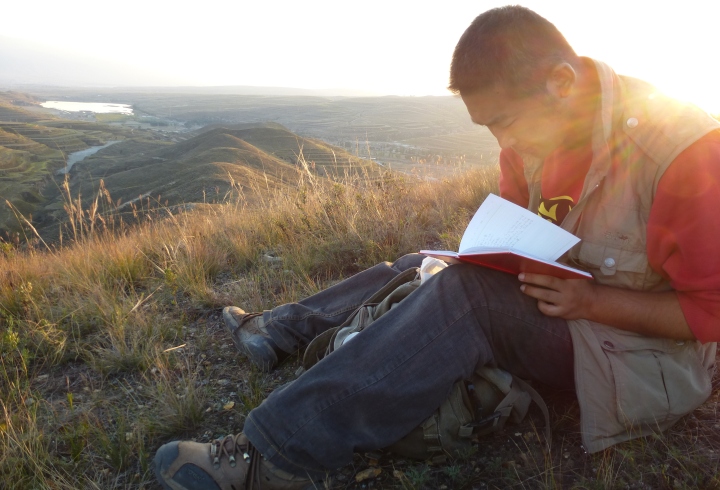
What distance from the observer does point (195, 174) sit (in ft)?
103

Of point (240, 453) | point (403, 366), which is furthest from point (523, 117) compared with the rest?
point (240, 453)

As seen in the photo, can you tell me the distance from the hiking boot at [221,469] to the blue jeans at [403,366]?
46 millimetres

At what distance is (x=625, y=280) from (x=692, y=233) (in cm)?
27

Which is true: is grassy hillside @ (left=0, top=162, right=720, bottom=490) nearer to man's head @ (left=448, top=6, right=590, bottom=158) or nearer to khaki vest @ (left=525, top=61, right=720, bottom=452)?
khaki vest @ (left=525, top=61, right=720, bottom=452)

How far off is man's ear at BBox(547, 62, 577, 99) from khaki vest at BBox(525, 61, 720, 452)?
0.10 meters

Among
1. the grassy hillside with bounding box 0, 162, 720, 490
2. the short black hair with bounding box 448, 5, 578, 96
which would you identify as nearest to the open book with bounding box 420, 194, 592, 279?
the short black hair with bounding box 448, 5, 578, 96

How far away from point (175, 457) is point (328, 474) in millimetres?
455

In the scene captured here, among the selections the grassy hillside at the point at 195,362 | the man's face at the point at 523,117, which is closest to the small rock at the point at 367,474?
the grassy hillside at the point at 195,362

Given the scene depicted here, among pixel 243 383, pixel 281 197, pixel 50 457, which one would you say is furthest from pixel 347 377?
pixel 281 197

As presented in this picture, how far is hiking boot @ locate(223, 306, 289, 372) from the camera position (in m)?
2.07

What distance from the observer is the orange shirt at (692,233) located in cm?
113

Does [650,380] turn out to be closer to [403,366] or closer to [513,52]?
[403,366]

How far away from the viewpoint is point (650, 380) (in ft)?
4.33

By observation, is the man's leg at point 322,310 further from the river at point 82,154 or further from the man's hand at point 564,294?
the river at point 82,154
